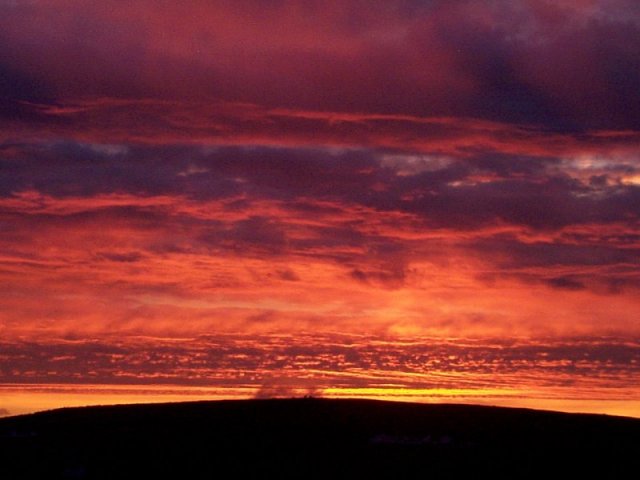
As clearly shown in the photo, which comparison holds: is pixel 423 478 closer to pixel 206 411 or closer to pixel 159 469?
pixel 159 469

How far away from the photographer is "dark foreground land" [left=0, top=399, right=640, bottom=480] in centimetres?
4588

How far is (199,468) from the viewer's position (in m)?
46.5

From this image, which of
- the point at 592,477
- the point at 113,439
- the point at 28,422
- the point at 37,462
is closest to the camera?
the point at 592,477

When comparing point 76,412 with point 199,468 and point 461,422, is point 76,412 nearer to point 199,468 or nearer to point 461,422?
point 199,468

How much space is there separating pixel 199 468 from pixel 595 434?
18.6 metres

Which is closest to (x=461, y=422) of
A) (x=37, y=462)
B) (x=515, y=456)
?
(x=515, y=456)

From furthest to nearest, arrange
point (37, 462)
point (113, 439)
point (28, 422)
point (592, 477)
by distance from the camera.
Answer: point (28, 422), point (113, 439), point (37, 462), point (592, 477)

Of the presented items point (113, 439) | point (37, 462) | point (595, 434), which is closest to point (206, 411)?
point (113, 439)

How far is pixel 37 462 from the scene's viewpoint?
47625 mm

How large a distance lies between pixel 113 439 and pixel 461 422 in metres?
16.8

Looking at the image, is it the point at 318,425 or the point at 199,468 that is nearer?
the point at 199,468

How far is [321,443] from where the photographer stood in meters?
49.2

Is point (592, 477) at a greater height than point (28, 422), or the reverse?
point (28, 422)

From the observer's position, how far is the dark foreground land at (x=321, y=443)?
151ft
